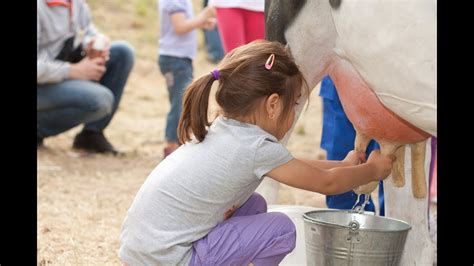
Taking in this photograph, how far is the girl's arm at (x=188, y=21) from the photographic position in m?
4.20

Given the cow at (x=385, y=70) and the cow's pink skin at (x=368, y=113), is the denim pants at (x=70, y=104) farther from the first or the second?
the cow's pink skin at (x=368, y=113)

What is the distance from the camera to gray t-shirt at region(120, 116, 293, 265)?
2027 mm

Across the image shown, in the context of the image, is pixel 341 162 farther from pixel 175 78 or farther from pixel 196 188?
pixel 175 78

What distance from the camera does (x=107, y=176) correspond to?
13.6 feet

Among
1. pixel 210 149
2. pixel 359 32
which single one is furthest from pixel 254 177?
pixel 359 32

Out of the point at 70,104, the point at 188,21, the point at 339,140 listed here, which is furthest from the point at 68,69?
the point at 339,140

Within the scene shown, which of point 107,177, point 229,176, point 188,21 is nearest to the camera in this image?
point 229,176

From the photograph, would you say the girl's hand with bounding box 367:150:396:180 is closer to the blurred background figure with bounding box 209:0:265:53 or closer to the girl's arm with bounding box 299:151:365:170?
the girl's arm with bounding box 299:151:365:170

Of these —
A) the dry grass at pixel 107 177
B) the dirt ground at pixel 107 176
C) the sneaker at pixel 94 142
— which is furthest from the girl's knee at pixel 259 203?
the sneaker at pixel 94 142

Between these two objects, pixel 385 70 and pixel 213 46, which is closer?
pixel 385 70

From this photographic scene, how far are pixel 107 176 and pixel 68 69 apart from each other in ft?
1.91

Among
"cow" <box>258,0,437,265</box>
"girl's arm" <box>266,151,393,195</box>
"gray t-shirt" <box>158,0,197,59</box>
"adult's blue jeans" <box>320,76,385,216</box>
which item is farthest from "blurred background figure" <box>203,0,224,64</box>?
"girl's arm" <box>266,151,393,195</box>

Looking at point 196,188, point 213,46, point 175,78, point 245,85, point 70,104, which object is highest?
point 245,85
